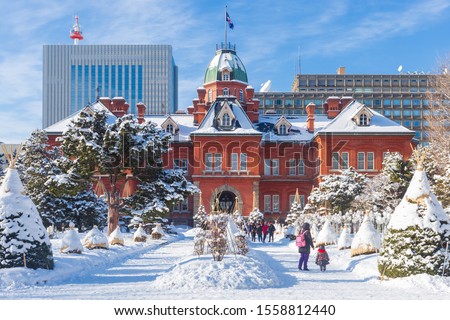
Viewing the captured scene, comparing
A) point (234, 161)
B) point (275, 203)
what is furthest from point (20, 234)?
point (275, 203)

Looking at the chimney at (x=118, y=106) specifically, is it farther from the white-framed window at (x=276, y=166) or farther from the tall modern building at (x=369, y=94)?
the tall modern building at (x=369, y=94)

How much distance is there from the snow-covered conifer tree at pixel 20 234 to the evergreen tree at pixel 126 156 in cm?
1510

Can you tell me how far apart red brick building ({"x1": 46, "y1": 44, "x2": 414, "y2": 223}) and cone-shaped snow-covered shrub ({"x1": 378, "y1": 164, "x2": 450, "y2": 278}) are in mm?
35979

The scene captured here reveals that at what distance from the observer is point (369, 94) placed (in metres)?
114

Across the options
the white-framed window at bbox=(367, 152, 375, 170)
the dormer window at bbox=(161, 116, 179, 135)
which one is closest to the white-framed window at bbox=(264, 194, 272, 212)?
the white-framed window at bbox=(367, 152, 375, 170)

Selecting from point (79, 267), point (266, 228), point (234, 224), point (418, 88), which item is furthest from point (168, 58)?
point (79, 267)

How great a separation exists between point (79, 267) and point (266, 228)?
21817 mm

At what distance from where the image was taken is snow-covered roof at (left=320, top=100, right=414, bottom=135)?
174 ft

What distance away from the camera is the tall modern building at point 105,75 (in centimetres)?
13188

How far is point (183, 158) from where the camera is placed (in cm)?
5791

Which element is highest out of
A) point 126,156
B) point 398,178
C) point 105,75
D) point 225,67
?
point 105,75

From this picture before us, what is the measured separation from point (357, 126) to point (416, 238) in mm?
40832

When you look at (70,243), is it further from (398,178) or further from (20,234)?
(398,178)

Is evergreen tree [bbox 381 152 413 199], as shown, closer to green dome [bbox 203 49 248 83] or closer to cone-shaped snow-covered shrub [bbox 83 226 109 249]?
cone-shaped snow-covered shrub [bbox 83 226 109 249]
